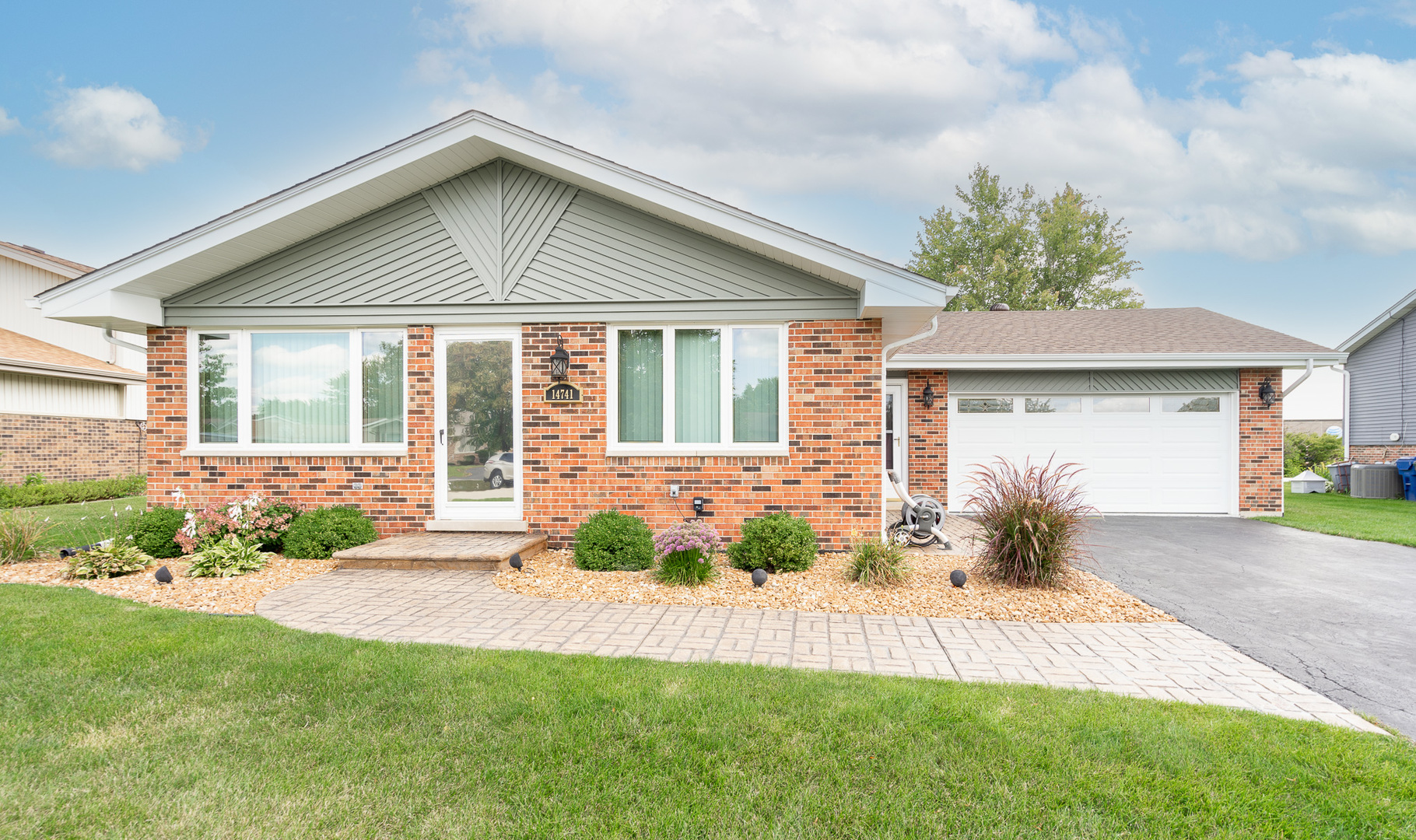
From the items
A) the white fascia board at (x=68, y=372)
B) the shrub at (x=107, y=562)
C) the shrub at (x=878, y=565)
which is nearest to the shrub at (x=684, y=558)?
the shrub at (x=878, y=565)

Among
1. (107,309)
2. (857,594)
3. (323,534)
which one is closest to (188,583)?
(323,534)

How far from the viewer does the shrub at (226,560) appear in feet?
19.6

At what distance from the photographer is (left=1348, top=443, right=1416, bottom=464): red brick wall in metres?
15.0

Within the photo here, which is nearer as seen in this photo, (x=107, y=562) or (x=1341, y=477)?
(x=107, y=562)

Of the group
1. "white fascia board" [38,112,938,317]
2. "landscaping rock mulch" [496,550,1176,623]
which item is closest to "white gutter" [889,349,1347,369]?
"white fascia board" [38,112,938,317]

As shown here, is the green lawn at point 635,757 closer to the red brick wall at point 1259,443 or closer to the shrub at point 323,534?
the shrub at point 323,534

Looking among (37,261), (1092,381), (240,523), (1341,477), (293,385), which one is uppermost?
(37,261)

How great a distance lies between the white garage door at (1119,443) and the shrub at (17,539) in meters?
12.3

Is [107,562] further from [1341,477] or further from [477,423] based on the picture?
[1341,477]

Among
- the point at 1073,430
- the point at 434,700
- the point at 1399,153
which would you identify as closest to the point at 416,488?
the point at 434,700

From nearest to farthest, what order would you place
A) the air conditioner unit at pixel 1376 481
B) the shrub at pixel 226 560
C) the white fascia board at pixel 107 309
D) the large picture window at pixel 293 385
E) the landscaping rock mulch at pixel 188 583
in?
1. the landscaping rock mulch at pixel 188 583
2. the shrub at pixel 226 560
3. the white fascia board at pixel 107 309
4. the large picture window at pixel 293 385
5. the air conditioner unit at pixel 1376 481

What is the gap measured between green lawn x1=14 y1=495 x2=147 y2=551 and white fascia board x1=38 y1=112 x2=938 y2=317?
117 inches

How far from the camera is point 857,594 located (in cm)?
527

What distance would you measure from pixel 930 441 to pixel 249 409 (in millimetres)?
9972
